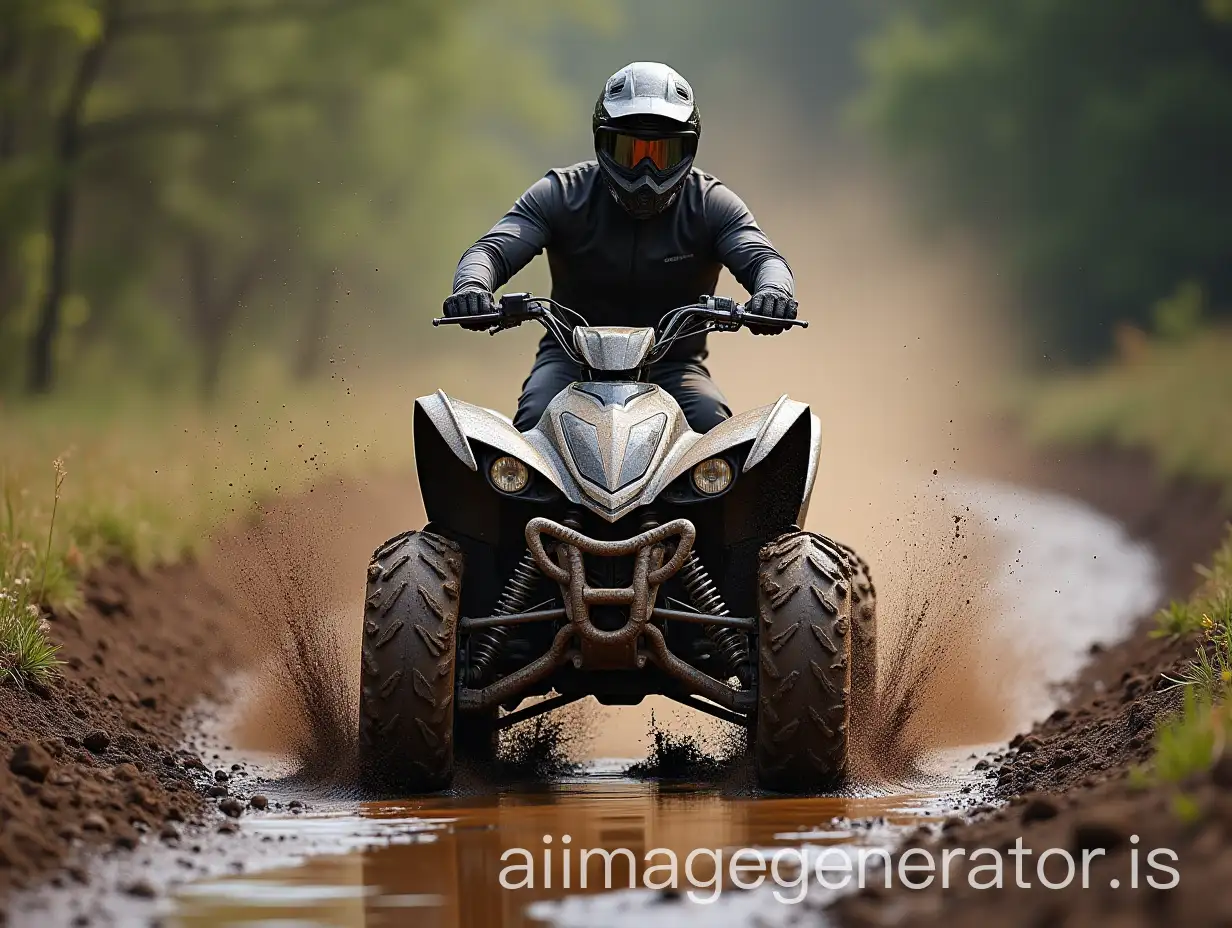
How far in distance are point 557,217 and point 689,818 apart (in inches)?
115

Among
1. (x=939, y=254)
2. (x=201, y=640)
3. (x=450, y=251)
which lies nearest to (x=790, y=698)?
(x=201, y=640)

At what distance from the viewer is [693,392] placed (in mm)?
8578

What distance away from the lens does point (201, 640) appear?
12211 mm

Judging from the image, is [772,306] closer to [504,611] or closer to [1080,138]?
[504,611]

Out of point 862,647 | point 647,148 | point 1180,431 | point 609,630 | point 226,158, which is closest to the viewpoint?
point 609,630

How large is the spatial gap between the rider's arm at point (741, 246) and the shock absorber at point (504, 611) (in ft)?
5.03

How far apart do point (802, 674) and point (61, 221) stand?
18.6 metres

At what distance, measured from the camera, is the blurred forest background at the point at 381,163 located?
86.6 feet

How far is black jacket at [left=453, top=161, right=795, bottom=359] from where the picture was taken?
337 inches

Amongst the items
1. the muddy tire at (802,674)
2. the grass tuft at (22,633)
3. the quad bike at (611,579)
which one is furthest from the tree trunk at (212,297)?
the muddy tire at (802,674)

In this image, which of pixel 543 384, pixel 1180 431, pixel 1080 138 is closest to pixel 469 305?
pixel 543 384

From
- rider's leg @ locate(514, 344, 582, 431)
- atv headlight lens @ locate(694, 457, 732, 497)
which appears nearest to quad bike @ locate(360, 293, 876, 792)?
atv headlight lens @ locate(694, 457, 732, 497)

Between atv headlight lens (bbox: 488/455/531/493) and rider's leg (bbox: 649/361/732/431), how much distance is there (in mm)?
1169

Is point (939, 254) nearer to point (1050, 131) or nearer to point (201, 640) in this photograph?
point (1050, 131)
